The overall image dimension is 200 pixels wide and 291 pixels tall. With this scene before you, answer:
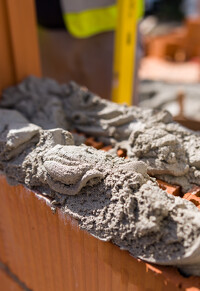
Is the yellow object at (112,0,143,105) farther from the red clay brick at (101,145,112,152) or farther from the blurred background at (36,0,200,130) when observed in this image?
the red clay brick at (101,145,112,152)

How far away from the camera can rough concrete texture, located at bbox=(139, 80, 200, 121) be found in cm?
493

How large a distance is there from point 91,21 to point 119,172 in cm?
235

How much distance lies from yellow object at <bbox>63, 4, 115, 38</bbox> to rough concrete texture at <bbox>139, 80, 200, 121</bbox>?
5.71 feet

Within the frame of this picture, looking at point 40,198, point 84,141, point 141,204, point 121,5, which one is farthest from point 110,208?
point 121,5

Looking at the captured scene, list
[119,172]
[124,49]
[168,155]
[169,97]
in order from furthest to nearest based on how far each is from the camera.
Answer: [169,97]
[124,49]
[168,155]
[119,172]

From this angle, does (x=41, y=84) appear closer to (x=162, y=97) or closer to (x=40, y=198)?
(x=40, y=198)

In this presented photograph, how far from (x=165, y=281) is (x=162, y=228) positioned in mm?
160

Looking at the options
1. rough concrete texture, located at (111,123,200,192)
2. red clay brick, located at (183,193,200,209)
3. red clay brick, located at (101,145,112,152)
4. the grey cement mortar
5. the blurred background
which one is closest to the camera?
the grey cement mortar

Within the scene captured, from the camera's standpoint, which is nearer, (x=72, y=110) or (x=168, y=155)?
(x=168, y=155)

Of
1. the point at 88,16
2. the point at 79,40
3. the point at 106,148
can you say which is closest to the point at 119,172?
the point at 106,148

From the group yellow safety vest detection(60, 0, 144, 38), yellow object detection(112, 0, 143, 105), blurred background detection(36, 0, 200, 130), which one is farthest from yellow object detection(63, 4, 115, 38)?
yellow object detection(112, 0, 143, 105)

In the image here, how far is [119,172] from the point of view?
1190 millimetres

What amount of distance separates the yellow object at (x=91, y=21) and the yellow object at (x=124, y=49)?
9.7 inches

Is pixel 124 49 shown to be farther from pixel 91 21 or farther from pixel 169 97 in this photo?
pixel 169 97
